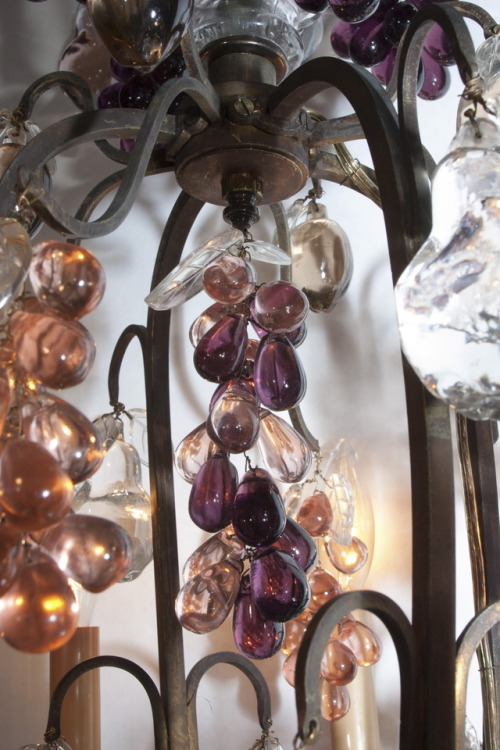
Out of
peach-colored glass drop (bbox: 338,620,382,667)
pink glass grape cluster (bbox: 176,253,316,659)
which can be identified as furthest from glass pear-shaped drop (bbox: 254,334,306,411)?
peach-colored glass drop (bbox: 338,620,382,667)

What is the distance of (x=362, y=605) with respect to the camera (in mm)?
349

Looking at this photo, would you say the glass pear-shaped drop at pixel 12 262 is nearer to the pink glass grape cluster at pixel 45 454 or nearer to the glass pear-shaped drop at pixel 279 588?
the pink glass grape cluster at pixel 45 454

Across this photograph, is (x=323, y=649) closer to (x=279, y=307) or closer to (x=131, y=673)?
(x=279, y=307)

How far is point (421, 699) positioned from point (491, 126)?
0.26 meters

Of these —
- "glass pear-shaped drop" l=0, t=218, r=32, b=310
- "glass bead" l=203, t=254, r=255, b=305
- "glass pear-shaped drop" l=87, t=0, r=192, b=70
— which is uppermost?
"glass pear-shaped drop" l=87, t=0, r=192, b=70

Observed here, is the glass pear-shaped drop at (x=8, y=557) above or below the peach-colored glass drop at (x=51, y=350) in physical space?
below

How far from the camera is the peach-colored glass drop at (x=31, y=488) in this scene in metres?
0.31

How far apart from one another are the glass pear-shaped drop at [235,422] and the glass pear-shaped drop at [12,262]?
0.18 m

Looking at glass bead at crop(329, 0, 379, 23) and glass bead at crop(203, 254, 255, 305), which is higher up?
glass bead at crop(329, 0, 379, 23)

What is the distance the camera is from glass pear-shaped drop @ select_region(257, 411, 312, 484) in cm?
54

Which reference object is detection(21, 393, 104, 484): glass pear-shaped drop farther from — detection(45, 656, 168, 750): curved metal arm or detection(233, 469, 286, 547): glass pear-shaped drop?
detection(45, 656, 168, 750): curved metal arm

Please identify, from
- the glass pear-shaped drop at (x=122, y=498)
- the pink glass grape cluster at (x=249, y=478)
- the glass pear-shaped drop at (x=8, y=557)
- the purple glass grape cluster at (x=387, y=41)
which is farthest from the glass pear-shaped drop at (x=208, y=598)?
the purple glass grape cluster at (x=387, y=41)

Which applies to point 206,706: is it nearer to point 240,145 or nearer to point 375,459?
point 375,459

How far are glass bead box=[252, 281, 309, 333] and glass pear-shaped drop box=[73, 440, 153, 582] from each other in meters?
0.21
